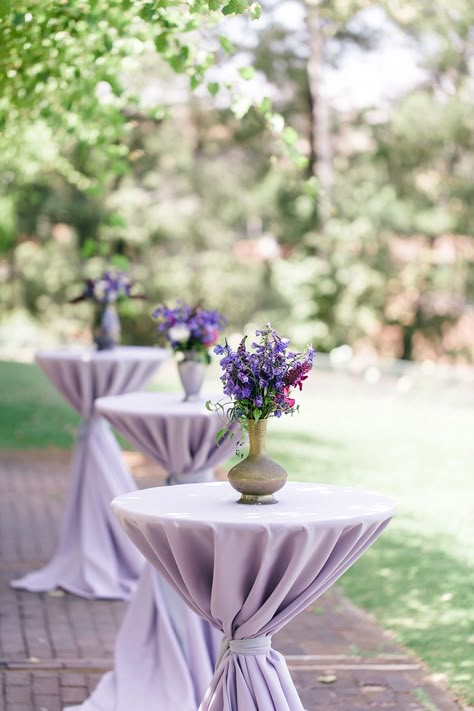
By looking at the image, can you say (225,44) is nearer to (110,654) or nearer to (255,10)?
(255,10)

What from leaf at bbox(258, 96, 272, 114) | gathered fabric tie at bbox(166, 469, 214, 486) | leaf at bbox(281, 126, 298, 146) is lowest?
gathered fabric tie at bbox(166, 469, 214, 486)

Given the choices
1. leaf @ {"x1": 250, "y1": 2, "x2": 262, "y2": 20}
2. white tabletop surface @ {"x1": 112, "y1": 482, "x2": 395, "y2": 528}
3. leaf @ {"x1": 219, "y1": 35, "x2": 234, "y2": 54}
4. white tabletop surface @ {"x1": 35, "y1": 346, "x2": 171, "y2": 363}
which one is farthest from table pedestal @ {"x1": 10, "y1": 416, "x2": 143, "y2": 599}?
leaf @ {"x1": 250, "y1": 2, "x2": 262, "y2": 20}

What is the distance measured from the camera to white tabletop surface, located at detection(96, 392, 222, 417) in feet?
18.1

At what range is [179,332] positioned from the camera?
619cm

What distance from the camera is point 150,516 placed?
362 centimetres

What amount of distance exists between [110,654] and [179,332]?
5.56ft

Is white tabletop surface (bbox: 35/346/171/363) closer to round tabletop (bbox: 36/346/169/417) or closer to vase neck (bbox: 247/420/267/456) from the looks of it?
round tabletop (bbox: 36/346/169/417)

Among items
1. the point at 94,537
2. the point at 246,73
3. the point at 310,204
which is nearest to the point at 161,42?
the point at 246,73

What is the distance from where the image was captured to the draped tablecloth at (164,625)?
5.10 meters

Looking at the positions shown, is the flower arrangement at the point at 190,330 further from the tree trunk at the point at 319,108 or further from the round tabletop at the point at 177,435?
the tree trunk at the point at 319,108

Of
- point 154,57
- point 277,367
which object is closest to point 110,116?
point 277,367

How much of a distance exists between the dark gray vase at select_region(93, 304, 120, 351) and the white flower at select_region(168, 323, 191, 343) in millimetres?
2003

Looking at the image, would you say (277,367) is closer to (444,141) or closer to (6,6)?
(6,6)

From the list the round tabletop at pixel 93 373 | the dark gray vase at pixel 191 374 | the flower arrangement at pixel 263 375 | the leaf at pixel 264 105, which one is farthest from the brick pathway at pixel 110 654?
the leaf at pixel 264 105
